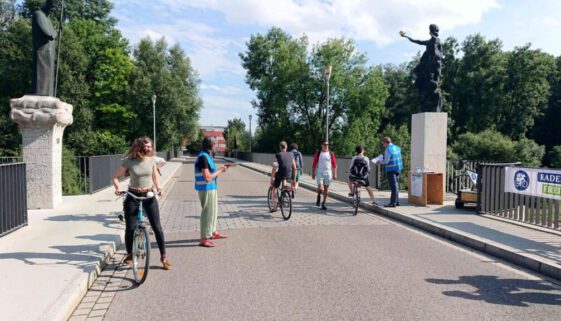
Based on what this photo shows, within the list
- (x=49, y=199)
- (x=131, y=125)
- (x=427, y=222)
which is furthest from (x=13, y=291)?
(x=131, y=125)

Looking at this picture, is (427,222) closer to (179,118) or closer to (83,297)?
(83,297)

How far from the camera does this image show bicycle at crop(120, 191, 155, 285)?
5.04m

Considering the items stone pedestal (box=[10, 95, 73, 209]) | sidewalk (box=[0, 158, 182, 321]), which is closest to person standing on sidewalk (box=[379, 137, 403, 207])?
sidewalk (box=[0, 158, 182, 321])

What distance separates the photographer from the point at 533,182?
8.14 meters

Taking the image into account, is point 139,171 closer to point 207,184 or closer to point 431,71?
point 207,184

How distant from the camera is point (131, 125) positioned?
155 ft

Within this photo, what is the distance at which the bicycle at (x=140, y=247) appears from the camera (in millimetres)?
5035

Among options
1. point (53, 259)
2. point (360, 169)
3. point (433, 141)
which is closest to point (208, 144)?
point (53, 259)

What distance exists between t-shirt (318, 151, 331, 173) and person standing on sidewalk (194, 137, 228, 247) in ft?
15.5

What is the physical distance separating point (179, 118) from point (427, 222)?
4307 centimetres

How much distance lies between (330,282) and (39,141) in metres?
8.31

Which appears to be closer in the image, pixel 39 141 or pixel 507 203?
pixel 507 203

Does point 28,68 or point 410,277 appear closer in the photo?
point 410,277

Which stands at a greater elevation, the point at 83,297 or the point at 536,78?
the point at 536,78
